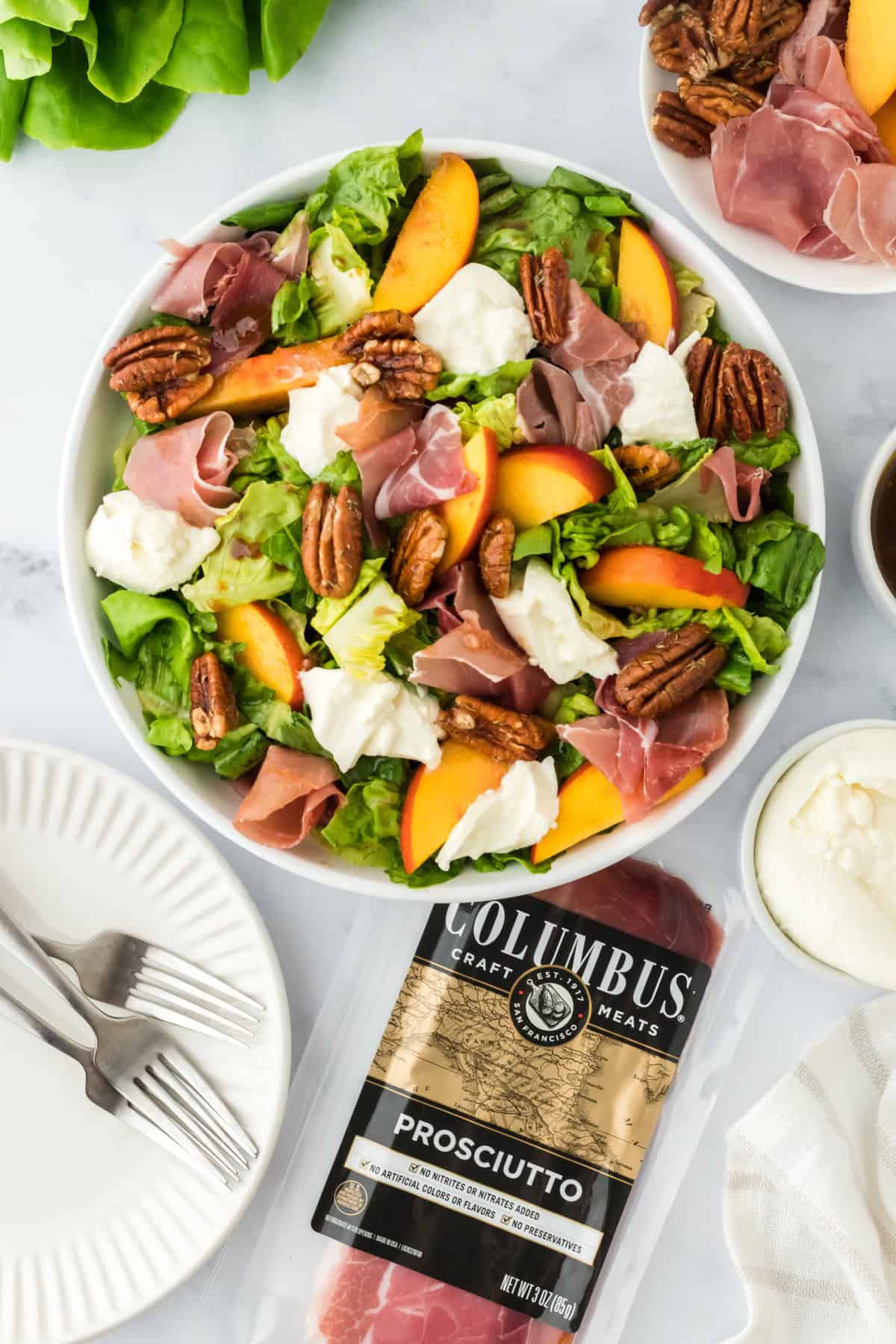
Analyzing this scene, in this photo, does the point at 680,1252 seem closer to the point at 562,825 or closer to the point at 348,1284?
the point at 348,1284

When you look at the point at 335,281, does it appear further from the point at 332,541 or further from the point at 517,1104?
the point at 517,1104

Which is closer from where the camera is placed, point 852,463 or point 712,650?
point 712,650

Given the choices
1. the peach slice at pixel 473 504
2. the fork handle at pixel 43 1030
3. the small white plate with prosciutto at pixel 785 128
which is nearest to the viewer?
the peach slice at pixel 473 504

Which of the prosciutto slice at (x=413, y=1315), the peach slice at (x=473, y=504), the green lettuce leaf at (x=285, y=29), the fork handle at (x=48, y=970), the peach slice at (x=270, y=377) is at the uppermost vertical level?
the green lettuce leaf at (x=285, y=29)

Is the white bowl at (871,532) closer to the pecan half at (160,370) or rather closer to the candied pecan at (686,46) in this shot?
the candied pecan at (686,46)

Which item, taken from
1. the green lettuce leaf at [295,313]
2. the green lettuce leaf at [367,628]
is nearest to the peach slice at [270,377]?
the green lettuce leaf at [295,313]

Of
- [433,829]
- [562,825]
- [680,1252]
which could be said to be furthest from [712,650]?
[680,1252]

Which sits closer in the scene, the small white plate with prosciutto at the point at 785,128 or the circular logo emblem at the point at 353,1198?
the small white plate with prosciutto at the point at 785,128
